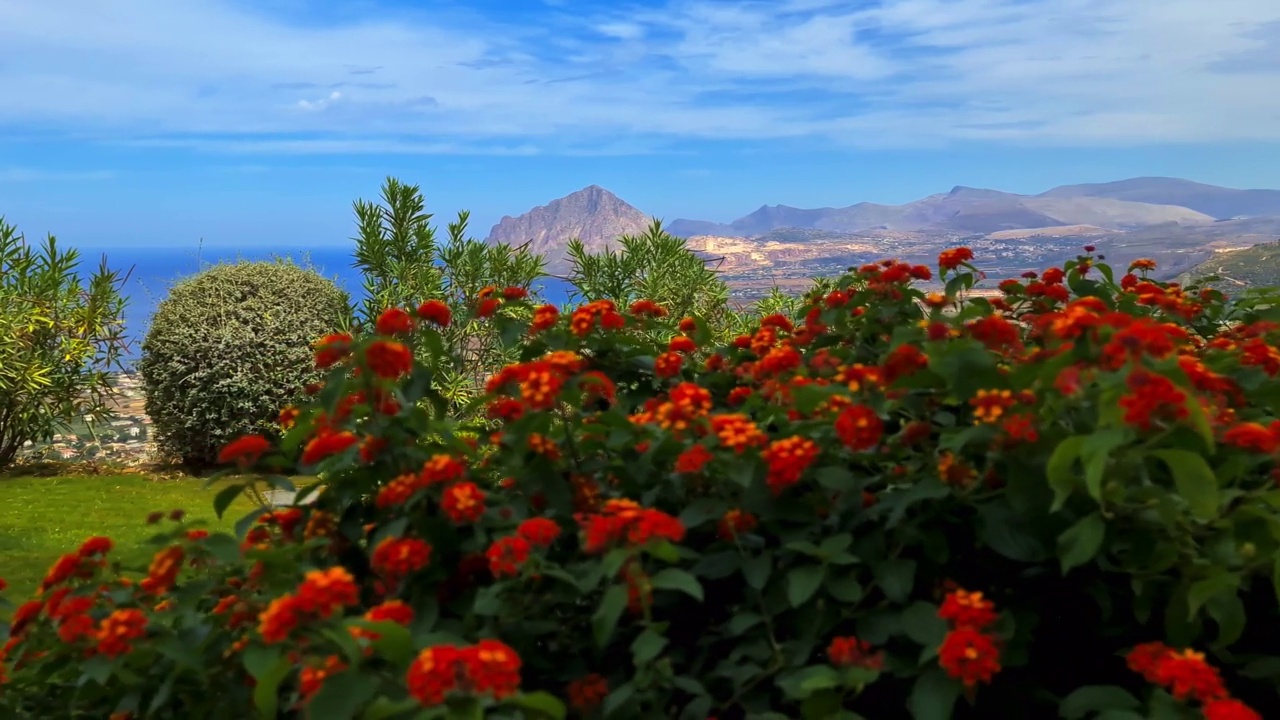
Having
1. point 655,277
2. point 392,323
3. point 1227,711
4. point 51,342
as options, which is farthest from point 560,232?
point 1227,711

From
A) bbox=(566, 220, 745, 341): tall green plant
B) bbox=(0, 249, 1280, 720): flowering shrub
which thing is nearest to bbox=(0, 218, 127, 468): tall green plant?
bbox=(566, 220, 745, 341): tall green plant

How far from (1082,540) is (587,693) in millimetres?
746

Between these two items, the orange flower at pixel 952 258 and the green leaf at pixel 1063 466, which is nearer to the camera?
the green leaf at pixel 1063 466

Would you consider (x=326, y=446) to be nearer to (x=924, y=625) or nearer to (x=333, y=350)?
(x=333, y=350)

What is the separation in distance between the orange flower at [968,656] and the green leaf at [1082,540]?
6.3 inches

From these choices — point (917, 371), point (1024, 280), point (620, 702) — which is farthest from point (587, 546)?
point (1024, 280)

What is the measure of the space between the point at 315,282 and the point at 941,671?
8528mm

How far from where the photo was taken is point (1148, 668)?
4.74ft

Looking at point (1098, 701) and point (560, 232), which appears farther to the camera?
point (560, 232)

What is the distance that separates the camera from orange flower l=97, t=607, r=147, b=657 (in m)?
1.58

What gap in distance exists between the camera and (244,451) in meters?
1.79

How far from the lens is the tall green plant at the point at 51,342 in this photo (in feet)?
27.4

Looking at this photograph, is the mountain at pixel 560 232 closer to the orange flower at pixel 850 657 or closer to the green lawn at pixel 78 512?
the green lawn at pixel 78 512

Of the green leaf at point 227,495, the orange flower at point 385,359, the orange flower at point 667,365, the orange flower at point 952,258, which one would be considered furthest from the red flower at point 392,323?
the orange flower at point 952,258
